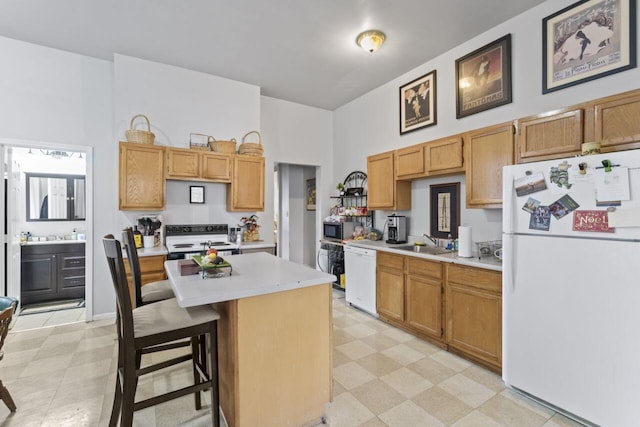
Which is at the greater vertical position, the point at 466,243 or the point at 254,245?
the point at 466,243

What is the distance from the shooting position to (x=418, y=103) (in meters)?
3.77

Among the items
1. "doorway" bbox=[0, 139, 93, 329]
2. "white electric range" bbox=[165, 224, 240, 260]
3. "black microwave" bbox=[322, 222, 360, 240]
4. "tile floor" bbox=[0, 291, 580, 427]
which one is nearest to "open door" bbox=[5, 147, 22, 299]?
"doorway" bbox=[0, 139, 93, 329]

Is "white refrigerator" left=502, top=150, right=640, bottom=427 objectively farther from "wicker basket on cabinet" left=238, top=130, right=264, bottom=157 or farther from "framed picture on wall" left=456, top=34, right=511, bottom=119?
"wicker basket on cabinet" left=238, top=130, right=264, bottom=157

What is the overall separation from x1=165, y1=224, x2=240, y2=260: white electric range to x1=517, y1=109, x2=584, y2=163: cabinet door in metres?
3.22

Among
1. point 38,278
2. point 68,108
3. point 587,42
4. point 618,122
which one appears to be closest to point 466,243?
point 618,122

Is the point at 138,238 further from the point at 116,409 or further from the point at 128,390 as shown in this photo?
the point at 128,390

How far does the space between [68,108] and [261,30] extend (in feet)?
8.11

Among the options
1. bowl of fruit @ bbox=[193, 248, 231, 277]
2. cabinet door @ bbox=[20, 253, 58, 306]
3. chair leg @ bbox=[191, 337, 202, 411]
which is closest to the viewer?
bowl of fruit @ bbox=[193, 248, 231, 277]

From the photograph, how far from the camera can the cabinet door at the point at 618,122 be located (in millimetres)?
1970

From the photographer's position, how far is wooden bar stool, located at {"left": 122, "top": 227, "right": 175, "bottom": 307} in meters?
2.01

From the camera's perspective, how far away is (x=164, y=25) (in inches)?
115

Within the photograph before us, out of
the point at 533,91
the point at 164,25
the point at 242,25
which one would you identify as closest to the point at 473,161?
the point at 533,91

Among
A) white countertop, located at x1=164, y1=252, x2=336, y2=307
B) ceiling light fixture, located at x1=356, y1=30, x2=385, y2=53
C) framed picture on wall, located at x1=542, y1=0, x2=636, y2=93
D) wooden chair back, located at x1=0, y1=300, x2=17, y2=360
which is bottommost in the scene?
wooden chair back, located at x1=0, y1=300, x2=17, y2=360

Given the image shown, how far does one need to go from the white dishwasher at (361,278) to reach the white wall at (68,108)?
301cm
